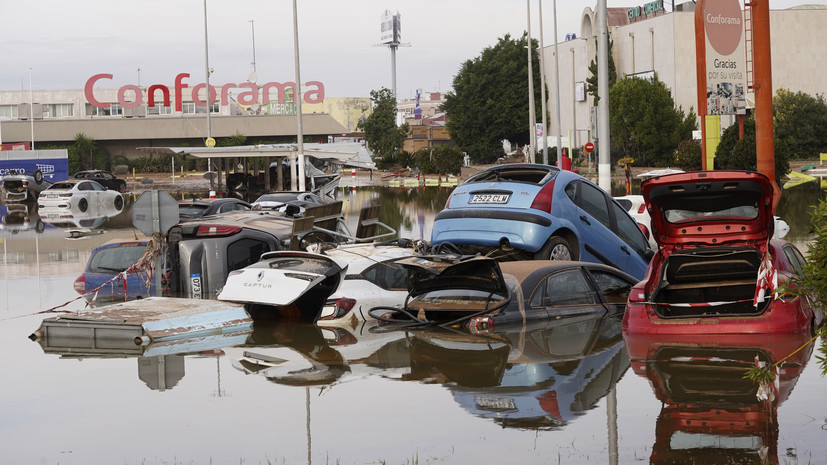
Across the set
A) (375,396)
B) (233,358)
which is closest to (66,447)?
(375,396)

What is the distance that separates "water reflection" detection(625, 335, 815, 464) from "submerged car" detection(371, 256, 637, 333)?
3.90ft

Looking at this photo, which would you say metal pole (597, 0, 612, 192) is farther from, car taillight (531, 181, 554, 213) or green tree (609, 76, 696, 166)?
green tree (609, 76, 696, 166)

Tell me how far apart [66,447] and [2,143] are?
84.9 metres

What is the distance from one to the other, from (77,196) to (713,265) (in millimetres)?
37801

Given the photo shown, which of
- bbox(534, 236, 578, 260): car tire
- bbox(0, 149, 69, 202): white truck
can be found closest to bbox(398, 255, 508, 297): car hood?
bbox(534, 236, 578, 260): car tire

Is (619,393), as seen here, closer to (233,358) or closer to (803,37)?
(233,358)

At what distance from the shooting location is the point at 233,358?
35.6 feet

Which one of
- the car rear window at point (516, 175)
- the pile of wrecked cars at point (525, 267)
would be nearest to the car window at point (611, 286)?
the pile of wrecked cars at point (525, 267)

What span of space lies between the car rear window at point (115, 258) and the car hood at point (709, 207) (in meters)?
7.71

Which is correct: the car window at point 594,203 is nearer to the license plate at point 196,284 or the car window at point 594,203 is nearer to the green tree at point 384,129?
the license plate at point 196,284

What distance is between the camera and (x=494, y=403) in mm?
8555

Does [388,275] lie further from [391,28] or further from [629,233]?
[391,28]

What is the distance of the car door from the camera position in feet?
47.8

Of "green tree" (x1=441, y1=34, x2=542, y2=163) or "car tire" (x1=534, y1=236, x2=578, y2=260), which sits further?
"green tree" (x1=441, y1=34, x2=542, y2=163)
